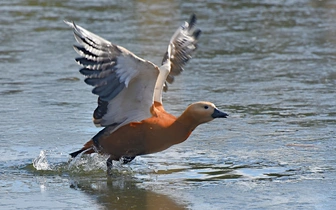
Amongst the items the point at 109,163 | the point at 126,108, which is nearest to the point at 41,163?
the point at 109,163

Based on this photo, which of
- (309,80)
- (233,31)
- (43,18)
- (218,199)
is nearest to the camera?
(218,199)

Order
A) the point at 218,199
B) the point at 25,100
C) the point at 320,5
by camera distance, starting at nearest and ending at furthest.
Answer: the point at 218,199 → the point at 25,100 → the point at 320,5

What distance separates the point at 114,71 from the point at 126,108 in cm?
42

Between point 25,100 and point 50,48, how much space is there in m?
2.93

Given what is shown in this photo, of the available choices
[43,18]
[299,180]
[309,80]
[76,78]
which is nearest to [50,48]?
[76,78]

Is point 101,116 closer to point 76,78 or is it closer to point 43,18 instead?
point 76,78

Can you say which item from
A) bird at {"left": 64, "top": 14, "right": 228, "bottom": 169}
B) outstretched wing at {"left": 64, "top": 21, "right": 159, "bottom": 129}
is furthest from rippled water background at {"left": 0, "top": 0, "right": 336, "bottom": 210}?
outstretched wing at {"left": 64, "top": 21, "right": 159, "bottom": 129}

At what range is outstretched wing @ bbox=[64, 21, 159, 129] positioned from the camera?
571 centimetres

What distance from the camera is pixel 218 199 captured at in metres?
5.16

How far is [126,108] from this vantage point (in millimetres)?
6102

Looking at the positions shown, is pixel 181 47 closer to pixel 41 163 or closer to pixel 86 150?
pixel 86 150

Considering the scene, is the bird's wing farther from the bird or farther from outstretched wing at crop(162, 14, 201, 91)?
the bird

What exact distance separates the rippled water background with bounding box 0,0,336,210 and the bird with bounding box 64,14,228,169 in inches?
Answer: 6.9

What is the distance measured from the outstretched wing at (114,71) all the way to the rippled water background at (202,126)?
549mm
